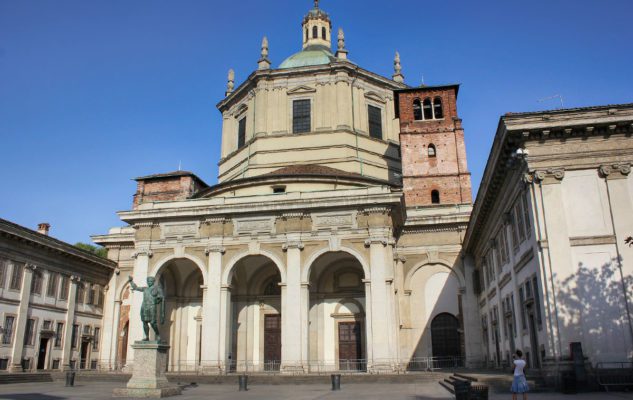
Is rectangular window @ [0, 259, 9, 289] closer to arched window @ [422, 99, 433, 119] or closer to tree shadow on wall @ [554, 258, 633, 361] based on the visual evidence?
tree shadow on wall @ [554, 258, 633, 361]

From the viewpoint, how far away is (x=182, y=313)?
31875 millimetres

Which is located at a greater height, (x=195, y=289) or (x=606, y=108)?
(x=606, y=108)

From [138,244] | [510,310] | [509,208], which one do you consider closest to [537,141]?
[509,208]

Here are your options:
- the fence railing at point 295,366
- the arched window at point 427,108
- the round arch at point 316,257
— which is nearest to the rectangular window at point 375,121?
the arched window at point 427,108

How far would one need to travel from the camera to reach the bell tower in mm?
46250

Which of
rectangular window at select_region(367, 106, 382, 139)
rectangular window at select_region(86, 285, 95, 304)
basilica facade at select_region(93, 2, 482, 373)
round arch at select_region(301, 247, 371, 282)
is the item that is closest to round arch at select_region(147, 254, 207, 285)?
basilica facade at select_region(93, 2, 482, 373)

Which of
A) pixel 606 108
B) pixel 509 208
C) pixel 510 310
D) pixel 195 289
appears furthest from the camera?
pixel 195 289

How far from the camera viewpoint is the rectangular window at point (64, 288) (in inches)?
1264

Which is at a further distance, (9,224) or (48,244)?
(48,244)

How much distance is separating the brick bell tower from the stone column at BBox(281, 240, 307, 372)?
10.3 m

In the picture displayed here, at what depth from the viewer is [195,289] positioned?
32.4 metres

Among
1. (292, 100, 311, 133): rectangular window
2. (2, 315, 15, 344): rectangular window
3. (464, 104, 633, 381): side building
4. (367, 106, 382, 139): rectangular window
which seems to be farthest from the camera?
(367, 106, 382, 139): rectangular window

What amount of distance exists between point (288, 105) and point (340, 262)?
1317 cm

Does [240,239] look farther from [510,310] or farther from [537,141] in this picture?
[537,141]
